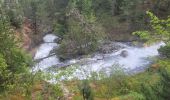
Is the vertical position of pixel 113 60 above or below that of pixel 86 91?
below

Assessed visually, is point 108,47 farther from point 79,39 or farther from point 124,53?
point 79,39

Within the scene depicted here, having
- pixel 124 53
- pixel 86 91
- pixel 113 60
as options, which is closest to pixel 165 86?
pixel 86 91

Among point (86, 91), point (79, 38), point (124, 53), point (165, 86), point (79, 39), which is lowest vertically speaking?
point (124, 53)

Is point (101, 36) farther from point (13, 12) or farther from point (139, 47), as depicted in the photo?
point (13, 12)

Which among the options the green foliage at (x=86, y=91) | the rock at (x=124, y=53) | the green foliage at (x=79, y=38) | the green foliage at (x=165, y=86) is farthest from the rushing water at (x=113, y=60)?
the green foliage at (x=165, y=86)

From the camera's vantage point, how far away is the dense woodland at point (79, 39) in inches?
1281

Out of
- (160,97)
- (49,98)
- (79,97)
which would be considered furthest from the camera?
(79,97)

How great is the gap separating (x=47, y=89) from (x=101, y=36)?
3476cm

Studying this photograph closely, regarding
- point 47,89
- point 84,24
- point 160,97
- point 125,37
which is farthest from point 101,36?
point 160,97

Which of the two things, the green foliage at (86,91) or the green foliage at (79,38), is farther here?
the green foliage at (79,38)

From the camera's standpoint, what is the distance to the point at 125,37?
Result: 249 feet

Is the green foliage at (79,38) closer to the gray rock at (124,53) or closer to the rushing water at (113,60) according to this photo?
the rushing water at (113,60)

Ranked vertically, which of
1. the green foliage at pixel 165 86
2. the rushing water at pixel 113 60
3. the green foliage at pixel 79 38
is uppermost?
the green foliage at pixel 165 86

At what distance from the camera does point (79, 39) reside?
6481 cm
